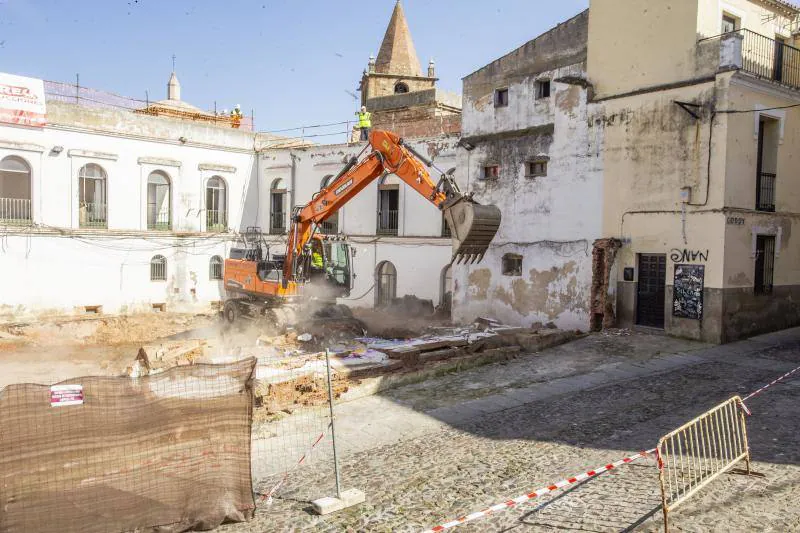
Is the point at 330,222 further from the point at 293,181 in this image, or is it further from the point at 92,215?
the point at 92,215

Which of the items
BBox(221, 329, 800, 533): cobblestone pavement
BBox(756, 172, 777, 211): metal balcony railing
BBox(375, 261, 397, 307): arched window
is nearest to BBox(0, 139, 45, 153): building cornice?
BBox(375, 261, 397, 307): arched window

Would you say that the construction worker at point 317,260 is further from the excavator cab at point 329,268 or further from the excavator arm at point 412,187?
the excavator arm at point 412,187

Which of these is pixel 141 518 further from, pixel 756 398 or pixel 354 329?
pixel 354 329

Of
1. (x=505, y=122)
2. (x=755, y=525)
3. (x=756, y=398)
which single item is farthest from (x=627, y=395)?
(x=505, y=122)

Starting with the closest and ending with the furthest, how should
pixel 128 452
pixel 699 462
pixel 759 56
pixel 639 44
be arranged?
pixel 128 452 < pixel 699 462 < pixel 759 56 < pixel 639 44

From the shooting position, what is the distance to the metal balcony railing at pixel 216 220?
2789cm

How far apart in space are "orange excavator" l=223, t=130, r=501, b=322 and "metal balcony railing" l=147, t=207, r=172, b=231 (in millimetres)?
6947

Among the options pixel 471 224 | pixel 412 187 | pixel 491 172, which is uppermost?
pixel 491 172

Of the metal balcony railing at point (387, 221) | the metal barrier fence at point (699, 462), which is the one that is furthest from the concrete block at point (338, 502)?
the metal balcony railing at point (387, 221)

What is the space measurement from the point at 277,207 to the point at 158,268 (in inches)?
223

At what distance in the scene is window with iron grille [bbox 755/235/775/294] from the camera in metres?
17.0

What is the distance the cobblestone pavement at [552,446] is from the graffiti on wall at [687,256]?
7.30ft

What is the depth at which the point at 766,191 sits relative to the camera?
17047 mm

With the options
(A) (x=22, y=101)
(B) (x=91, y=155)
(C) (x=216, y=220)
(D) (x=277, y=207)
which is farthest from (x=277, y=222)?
(A) (x=22, y=101)
